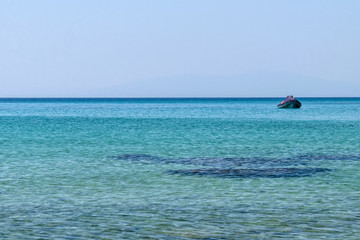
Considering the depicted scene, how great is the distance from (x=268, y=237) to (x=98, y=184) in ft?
31.3

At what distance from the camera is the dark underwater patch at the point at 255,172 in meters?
23.2

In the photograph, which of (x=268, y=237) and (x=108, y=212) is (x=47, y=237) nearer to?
(x=108, y=212)

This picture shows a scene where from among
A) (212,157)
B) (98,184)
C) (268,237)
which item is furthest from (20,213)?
(212,157)

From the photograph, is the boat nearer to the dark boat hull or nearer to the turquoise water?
the dark boat hull

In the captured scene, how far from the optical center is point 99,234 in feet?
44.0

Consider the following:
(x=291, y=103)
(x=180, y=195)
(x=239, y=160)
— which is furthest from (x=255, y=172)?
(x=291, y=103)

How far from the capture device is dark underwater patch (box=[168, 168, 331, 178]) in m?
23.2

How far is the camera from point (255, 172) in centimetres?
2428

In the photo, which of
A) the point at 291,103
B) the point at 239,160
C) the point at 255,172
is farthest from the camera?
the point at 291,103

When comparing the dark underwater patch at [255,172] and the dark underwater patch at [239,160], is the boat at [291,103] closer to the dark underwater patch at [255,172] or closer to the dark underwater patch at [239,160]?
the dark underwater patch at [239,160]

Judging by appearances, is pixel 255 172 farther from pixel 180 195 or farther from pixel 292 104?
pixel 292 104

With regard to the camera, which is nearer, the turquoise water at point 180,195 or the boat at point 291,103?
the turquoise water at point 180,195

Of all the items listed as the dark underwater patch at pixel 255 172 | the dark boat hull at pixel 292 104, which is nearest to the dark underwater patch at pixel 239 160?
the dark underwater patch at pixel 255 172

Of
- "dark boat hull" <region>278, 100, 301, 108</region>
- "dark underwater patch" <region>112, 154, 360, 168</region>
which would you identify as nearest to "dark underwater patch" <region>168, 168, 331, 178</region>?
"dark underwater patch" <region>112, 154, 360, 168</region>
